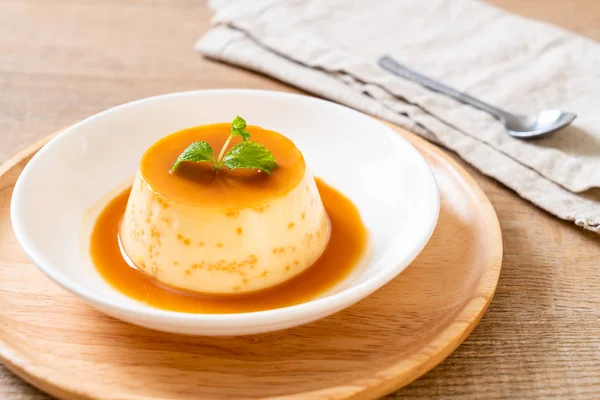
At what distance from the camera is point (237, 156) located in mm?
1647

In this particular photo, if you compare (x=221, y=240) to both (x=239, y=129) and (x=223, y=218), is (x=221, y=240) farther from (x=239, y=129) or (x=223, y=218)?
(x=239, y=129)

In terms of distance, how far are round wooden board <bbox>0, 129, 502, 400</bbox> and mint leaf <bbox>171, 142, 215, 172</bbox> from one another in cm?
42

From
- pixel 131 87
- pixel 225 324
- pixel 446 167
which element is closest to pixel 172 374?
pixel 225 324

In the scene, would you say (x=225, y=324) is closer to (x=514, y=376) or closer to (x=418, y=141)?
(x=514, y=376)

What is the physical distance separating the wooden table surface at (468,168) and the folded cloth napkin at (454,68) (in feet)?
0.31

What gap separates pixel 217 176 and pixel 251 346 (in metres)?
0.46

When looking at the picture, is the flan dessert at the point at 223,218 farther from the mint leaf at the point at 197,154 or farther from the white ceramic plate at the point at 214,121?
the white ceramic plate at the point at 214,121

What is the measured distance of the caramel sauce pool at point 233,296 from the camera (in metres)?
1.58

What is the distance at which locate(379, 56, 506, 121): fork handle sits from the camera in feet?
8.02

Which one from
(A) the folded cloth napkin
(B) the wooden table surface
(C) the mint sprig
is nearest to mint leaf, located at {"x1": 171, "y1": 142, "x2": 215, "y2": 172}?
(C) the mint sprig

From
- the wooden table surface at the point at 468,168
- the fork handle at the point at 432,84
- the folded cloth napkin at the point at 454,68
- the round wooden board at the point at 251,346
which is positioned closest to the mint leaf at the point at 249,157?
the round wooden board at the point at 251,346

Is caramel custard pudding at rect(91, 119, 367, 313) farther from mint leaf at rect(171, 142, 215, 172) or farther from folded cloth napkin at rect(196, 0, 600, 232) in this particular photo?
folded cloth napkin at rect(196, 0, 600, 232)

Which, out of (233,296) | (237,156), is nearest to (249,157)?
(237,156)

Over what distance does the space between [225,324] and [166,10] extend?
253cm
